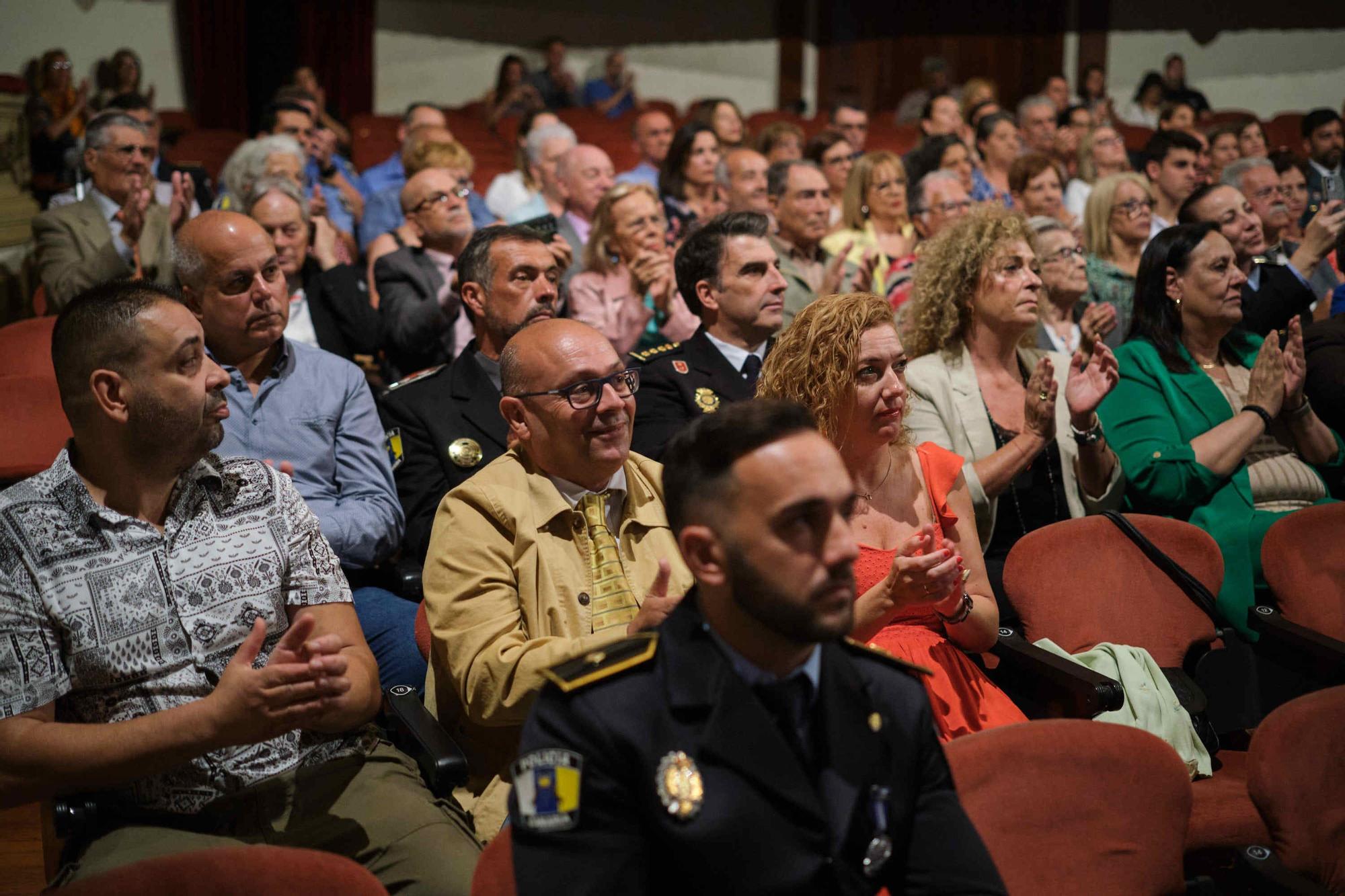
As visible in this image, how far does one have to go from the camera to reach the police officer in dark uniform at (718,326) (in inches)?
117

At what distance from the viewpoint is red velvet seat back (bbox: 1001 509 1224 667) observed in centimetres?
238

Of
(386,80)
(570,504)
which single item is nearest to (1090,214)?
(570,504)

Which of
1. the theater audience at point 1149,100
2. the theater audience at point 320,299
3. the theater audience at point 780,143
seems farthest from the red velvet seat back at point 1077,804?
the theater audience at point 1149,100

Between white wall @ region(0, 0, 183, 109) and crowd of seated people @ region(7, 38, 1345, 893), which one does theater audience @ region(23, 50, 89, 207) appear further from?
crowd of seated people @ region(7, 38, 1345, 893)

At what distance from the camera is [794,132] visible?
6.29 m

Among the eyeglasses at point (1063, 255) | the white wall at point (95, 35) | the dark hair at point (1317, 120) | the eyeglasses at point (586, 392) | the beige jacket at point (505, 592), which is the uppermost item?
the white wall at point (95, 35)

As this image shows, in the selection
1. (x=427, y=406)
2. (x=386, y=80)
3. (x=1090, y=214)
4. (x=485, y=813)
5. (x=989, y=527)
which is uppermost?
(x=386, y=80)

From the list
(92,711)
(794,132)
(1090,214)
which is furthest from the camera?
(794,132)

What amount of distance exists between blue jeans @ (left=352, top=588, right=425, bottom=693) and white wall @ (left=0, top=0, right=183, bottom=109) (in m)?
6.68

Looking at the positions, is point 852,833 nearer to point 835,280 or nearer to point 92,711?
point 92,711

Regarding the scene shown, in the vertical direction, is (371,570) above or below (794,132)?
below

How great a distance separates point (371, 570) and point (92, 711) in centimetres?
105

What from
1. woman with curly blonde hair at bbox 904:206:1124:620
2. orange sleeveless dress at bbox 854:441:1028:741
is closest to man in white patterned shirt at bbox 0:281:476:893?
orange sleeveless dress at bbox 854:441:1028:741

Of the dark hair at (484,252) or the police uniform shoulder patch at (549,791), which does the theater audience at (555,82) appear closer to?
the dark hair at (484,252)
